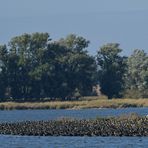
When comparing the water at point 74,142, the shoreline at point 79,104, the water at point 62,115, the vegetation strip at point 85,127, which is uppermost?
the shoreline at point 79,104

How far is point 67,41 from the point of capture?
5989 inches

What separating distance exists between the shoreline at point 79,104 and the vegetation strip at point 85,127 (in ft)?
167

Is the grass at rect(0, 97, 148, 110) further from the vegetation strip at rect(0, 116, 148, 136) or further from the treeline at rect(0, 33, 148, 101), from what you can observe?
the vegetation strip at rect(0, 116, 148, 136)

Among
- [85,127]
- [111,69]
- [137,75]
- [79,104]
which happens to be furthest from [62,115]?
[137,75]

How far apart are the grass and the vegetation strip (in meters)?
50.9

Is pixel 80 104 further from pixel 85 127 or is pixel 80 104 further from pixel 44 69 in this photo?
pixel 85 127

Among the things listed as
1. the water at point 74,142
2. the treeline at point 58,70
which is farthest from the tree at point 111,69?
the water at point 74,142

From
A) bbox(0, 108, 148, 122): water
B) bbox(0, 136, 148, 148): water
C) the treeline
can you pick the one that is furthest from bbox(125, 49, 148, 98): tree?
bbox(0, 136, 148, 148): water

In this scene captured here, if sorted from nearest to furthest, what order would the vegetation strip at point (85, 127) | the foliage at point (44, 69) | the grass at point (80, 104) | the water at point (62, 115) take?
1. the vegetation strip at point (85, 127)
2. the water at point (62, 115)
3. the grass at point (80, 104)
4. the foliage at point (44, 69)

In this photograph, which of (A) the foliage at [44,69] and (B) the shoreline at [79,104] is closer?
(B) the shoreline at [79,104]

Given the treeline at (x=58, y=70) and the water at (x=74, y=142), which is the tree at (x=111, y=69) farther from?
the water at (x=74, y=142)

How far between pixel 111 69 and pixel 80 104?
50.4 ft

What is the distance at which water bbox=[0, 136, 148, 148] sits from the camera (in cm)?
6150

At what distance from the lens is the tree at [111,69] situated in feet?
486
